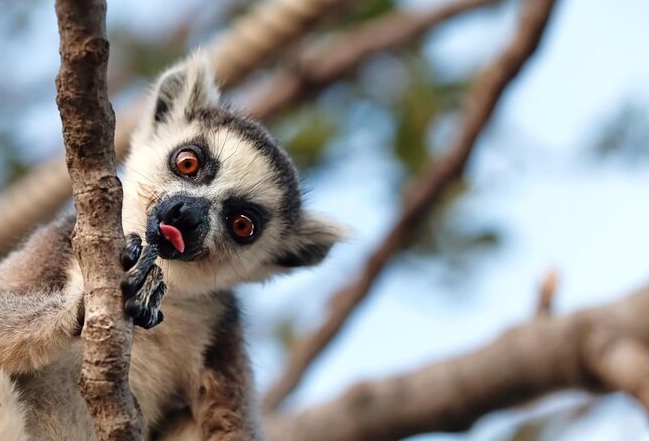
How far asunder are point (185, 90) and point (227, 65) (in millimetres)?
1807

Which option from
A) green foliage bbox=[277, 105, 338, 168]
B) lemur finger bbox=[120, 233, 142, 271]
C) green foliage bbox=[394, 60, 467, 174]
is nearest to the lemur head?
lemur finger bbox=[120, 233, 142, 271]

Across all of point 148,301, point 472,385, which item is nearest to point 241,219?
point 148,301

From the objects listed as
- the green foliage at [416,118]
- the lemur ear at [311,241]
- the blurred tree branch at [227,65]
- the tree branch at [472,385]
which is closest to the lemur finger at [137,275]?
the lemur ear at [311,241]

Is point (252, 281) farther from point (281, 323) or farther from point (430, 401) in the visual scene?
point (281, 323)

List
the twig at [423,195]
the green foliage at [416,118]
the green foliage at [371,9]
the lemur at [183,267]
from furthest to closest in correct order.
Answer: the green foliage at [371,9] < the green foliage at [416,118] < the twig at [423,195] < the lemur at [183,267]

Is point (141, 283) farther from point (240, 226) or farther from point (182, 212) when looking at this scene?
point (240, 226)

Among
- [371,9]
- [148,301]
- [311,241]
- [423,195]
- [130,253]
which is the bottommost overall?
[148,301]

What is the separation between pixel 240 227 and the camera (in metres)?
4.35

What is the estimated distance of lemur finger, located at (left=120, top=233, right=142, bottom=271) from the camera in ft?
9.44

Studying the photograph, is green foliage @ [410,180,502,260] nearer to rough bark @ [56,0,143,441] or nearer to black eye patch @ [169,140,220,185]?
black eye patch @ [169,140,220,185]

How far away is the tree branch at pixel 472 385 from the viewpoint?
5512 mm

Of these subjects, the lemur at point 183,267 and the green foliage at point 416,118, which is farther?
the green foliage at point 416,118

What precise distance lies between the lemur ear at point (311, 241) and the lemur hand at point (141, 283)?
1840 mm

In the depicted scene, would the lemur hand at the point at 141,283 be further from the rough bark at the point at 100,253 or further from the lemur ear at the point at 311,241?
the lemur ear at the point at 311,241
